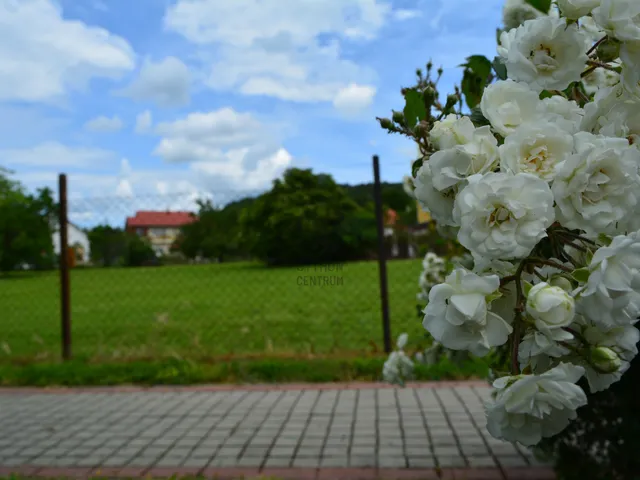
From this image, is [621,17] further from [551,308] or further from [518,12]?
[518,12]

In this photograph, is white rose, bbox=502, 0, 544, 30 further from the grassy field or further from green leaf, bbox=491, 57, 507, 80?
the grassy field

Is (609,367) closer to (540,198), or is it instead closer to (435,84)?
(540,198)

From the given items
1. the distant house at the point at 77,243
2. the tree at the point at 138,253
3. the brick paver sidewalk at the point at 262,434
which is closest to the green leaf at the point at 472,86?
the brick paver sidewalk at the point at 262,434

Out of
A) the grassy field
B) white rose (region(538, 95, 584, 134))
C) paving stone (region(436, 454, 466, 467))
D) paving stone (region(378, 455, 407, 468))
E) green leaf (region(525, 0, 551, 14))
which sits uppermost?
green leaf (region(525, 0, 551, 14))

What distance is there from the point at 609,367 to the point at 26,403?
5.16 m

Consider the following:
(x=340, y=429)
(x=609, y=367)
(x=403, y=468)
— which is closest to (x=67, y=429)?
(x=340, y=429)

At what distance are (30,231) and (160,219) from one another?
1.91m

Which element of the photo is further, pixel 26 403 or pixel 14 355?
pixel 14 355

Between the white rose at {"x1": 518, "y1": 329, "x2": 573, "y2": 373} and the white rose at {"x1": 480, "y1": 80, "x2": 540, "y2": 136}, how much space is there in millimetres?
293

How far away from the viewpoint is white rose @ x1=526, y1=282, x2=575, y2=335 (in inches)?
30.9

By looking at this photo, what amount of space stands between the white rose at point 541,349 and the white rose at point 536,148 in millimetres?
224

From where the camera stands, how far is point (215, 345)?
23.3 feet

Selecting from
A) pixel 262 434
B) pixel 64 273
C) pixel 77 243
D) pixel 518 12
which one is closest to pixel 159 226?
pixel 77 243

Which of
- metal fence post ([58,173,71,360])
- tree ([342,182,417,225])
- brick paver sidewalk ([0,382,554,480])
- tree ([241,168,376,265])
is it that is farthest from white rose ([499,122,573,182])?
metal fence post ([58,173,71,360])
